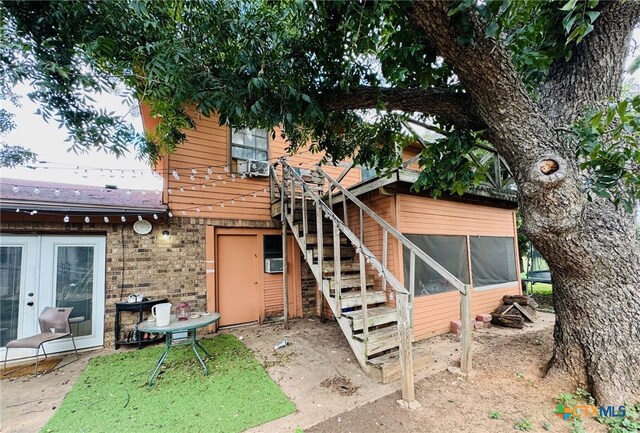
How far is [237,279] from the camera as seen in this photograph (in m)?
5.91

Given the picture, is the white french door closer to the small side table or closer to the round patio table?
the small side table

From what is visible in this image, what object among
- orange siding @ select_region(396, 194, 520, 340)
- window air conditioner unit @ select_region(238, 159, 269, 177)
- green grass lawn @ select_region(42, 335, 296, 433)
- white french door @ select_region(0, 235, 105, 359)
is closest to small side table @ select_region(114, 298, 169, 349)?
white french door @ select_region(0, 235, 105, 359)

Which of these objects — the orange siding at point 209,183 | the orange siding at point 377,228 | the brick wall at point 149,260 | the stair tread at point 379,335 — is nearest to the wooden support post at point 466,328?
the stair tread at point 379,335

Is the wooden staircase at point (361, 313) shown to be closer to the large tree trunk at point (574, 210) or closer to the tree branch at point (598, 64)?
the large tree trunk at point (574, 210)

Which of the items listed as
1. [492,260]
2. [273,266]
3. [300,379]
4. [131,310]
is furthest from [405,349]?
[492,260]

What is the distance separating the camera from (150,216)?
4980mm

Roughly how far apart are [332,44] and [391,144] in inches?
72.6

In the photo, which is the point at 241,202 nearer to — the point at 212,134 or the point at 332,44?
the point at 212,134

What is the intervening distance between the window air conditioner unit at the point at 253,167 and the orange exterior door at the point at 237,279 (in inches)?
55.1

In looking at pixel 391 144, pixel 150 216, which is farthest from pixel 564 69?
pixel 150 216

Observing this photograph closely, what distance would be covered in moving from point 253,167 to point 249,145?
22.3 inches

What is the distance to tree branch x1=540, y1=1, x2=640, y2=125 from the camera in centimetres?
281

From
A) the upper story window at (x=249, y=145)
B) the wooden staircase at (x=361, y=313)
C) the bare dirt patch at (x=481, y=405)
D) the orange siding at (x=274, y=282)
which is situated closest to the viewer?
the bare dirt patch at (x=481, y=405)

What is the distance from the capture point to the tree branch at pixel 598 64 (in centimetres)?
281
